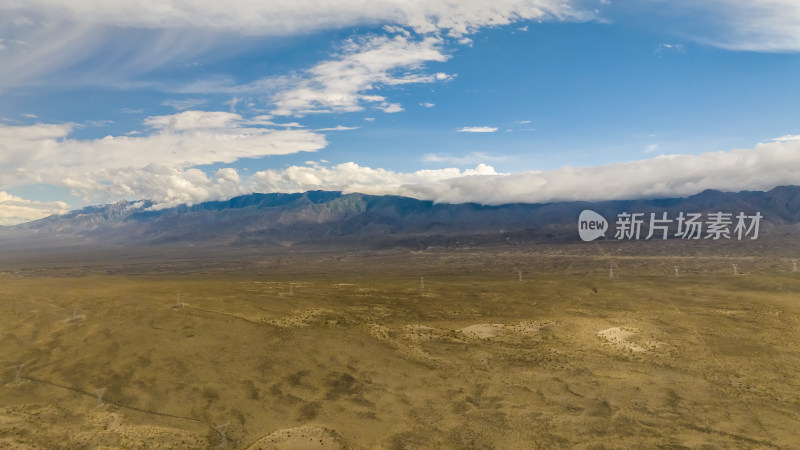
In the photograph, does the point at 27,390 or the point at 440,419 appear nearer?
the point at 440,419

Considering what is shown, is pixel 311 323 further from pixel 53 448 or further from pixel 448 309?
pixel 53 448

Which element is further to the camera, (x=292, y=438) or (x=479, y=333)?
(x=479, y=333)

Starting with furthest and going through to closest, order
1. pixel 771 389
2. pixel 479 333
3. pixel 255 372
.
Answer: pixel 479 333, pixel 255 372, pixel 771 389

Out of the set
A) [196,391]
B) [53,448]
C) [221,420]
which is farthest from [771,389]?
[53,448]

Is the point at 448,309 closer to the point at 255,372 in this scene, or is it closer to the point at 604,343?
the point at 604,343

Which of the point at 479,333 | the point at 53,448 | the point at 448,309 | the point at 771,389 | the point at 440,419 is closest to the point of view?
the point at 53,448

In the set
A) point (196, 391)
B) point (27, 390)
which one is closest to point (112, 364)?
point (27, 390)
